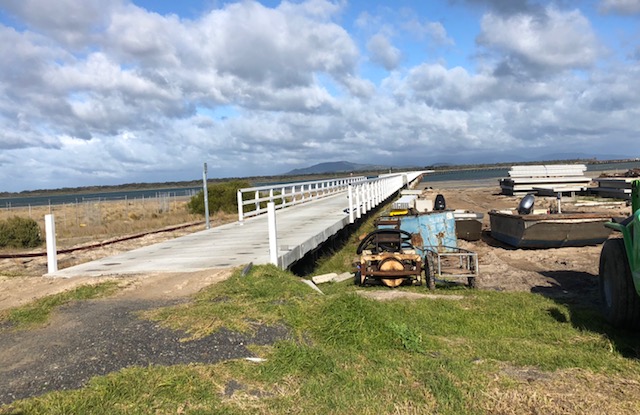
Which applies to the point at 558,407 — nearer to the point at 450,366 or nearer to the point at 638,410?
the point at 638,410

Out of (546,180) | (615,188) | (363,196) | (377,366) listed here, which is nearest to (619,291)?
(377,366)

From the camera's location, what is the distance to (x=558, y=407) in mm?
4199

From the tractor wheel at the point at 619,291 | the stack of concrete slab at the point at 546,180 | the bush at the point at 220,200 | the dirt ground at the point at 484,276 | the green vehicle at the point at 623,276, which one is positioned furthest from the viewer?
the stack of concrete slab at the point at 546,180

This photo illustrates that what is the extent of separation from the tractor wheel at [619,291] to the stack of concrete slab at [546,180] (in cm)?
2997

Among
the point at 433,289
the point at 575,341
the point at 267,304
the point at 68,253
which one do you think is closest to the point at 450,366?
the point at 575,341

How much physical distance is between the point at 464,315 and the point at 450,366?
2637 mm

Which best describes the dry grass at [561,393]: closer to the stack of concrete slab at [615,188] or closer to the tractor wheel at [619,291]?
the tractor wheel at [619,291]

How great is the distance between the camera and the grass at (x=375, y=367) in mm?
4250

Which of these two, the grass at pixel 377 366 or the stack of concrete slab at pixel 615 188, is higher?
the stack of concrete slab at pixel 615 188

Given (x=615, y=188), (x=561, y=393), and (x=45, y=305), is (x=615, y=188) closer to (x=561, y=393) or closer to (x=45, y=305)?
(x=561, y=393)

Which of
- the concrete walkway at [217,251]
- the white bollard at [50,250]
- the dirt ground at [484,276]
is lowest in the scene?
the dirt ground at [484,276]

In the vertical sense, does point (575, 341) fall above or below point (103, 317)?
below

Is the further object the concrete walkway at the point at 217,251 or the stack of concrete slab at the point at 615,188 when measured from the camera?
the stack of concrete slab at the point at 615,188

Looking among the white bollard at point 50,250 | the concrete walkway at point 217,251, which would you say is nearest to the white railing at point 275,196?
the concrete walkway at point 217,251
